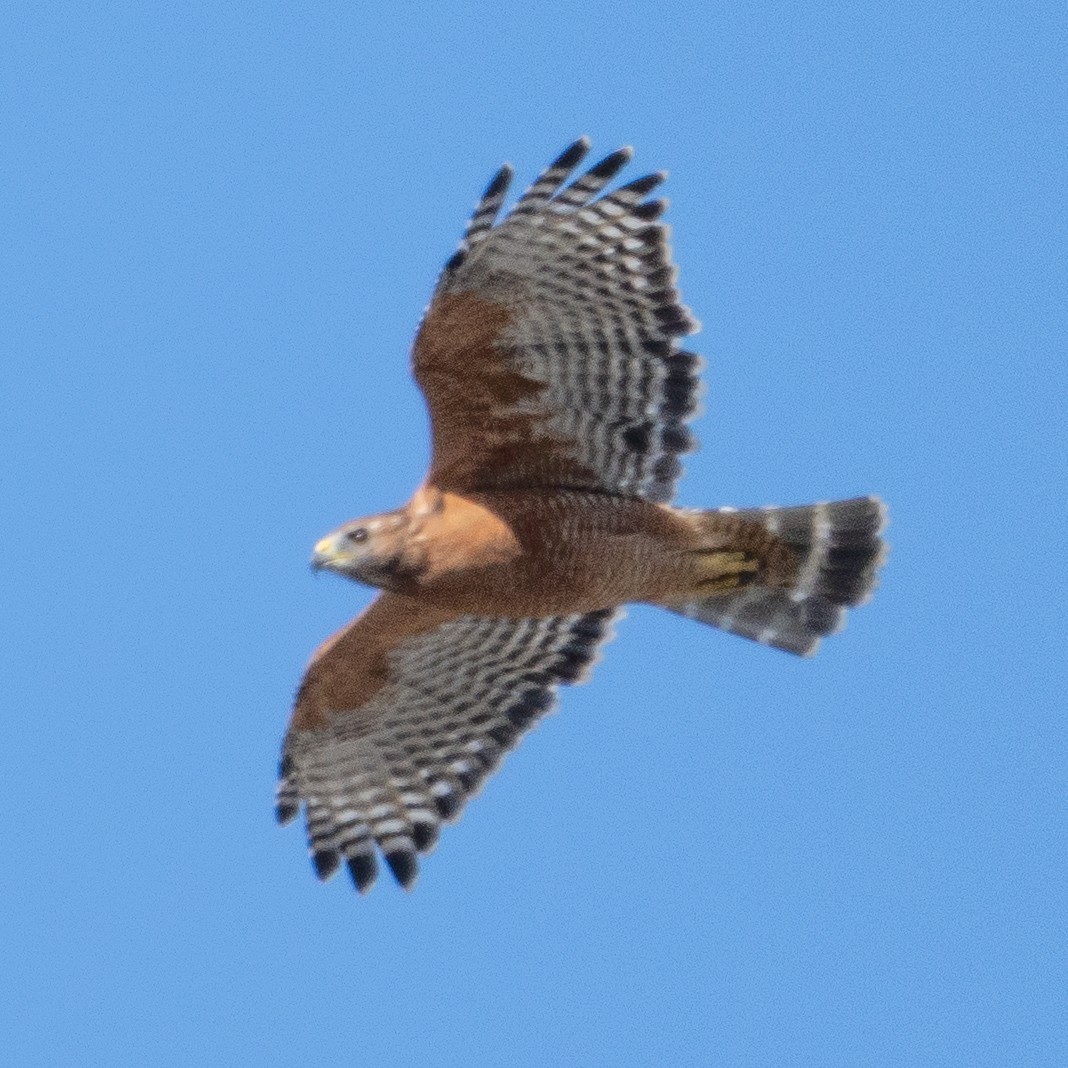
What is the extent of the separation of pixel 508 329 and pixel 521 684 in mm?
2256

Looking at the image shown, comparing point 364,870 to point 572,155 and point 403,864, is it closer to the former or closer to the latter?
point 403,864

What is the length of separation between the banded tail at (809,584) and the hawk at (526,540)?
0.01 metres

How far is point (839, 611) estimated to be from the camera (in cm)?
1150

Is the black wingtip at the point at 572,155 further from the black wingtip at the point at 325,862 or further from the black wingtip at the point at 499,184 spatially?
the black wingtip at the point at 325,862

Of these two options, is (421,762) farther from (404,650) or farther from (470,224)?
(470,224)

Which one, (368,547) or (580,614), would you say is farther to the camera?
(580,614)

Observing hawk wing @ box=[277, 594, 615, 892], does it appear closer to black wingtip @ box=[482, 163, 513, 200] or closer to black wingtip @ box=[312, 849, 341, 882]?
black wingtip @ box=[312, 849, 341, 882]

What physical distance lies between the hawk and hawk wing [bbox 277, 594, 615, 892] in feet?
0.03

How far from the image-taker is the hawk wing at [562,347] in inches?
398

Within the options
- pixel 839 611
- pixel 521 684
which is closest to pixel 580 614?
pixel 521 684

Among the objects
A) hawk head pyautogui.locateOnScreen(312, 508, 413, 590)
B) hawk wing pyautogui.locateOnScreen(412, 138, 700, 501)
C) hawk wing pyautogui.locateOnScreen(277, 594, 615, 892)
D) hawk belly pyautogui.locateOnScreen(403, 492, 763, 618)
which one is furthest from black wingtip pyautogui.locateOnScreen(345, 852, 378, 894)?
hawk wing pyautogui.locateOnScreen(412, 138, 700, 501)

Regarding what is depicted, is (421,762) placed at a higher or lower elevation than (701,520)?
lower

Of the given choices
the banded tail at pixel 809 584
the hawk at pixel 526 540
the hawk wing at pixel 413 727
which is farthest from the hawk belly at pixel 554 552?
the hawk wing at pixel 413 727

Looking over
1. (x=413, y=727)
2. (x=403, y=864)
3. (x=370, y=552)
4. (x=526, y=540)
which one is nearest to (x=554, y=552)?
(x=526, y=540)
